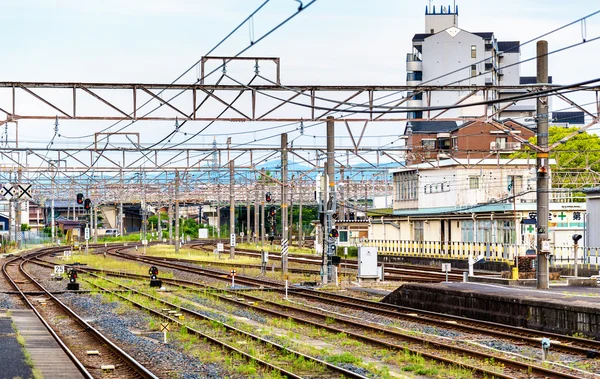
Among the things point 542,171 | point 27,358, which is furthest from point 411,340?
point 542,171

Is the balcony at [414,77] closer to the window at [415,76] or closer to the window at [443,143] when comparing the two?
the window at [415,76]

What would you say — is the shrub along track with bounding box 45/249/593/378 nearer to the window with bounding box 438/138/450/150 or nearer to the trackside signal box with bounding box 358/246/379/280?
the trackside signal box with bounding box 358/246/379/280

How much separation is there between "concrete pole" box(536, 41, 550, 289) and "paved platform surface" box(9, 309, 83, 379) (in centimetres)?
1415

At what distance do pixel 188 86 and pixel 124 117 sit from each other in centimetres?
233

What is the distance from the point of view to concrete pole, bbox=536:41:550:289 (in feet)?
85.7

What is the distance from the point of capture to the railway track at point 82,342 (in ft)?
48.3

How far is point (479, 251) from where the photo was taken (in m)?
49.4

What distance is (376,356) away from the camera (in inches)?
651

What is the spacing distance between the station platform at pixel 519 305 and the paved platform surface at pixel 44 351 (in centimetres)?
1042

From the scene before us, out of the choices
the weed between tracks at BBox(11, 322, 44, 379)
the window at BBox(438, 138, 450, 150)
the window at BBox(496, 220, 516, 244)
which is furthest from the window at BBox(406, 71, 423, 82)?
the weed between tracks at BBox(11, 322, 44, 379)

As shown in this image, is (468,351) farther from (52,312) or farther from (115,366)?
(52,312)

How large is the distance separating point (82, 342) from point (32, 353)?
2435 millimetres

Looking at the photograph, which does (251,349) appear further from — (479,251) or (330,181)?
(479,251)

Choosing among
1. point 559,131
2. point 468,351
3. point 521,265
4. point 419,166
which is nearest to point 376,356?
point 468,351
